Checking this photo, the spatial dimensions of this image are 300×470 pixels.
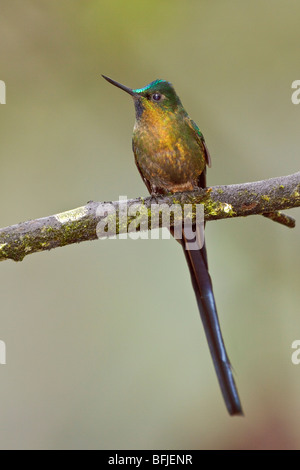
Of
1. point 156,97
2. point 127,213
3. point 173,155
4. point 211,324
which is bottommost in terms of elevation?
point 211,324

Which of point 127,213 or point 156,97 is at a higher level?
point 156,97

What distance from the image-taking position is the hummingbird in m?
2.59

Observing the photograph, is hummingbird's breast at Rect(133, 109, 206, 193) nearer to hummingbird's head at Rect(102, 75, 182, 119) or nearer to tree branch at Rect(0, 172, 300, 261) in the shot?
hummingbird's head at Rect(102, 75, 182, 119)

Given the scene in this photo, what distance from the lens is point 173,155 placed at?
2.59 m

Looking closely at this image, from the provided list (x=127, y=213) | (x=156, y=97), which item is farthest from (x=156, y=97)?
(x=127, y=213)

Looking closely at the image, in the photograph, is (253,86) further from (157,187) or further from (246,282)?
(157,187)

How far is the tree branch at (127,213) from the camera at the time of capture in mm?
2100

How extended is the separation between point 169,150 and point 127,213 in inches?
19.9

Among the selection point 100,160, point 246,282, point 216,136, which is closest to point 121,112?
point 100,160

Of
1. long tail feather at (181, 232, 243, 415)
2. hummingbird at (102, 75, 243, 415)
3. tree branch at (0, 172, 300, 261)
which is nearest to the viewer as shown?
tree branch at (0, 172, 300, 261)

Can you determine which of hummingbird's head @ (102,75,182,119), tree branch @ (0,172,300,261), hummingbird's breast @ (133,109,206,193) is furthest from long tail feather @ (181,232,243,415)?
hummingbird's head @ (102,75,182,119)

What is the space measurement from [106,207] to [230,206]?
0.51 metres

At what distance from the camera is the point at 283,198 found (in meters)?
2.18

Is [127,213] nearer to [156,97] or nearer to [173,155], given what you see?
[173,155]
